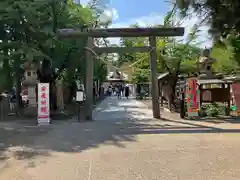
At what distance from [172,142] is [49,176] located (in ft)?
13.6

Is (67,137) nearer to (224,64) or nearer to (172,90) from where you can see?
(224,64)

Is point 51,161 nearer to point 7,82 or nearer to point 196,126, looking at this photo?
point 196,126

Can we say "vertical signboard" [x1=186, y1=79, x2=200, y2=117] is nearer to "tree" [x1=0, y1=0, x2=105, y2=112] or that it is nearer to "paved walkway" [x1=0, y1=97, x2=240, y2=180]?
"paved walkway" [x1=0, y1=97, x2=240, y2=180]

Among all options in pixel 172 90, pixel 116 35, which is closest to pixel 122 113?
pixel 172 90

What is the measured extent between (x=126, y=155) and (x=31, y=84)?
1215 cm

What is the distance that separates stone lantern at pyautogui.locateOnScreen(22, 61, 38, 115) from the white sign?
3.69 m

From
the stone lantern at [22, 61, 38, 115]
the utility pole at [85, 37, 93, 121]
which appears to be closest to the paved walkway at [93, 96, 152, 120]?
the utility pole at [85, 37, 93, 121]

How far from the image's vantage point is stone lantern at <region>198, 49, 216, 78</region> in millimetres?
21902

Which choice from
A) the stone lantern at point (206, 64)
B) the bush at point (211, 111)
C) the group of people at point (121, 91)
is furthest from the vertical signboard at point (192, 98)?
the group of people at point (121, 91)

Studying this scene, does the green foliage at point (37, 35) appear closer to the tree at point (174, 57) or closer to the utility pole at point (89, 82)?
the utility pole at point (89, 82)

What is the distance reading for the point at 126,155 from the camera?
773 centimetres

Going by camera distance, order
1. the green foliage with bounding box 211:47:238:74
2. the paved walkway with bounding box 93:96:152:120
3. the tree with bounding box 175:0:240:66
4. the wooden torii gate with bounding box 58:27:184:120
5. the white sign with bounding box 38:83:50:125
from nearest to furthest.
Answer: the tree with bounding box 175:0:240:66, the white sign with bounding box 38:83:50:125, the wooden torii gate with bounding box 58:27:184:120, the paved walkway with bounding box 93:96:152:120, the green foliage with bounding box 211:47:238:74

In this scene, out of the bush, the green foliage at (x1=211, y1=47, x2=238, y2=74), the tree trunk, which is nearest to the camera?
the bush

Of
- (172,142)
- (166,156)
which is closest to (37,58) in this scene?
(172,142)
